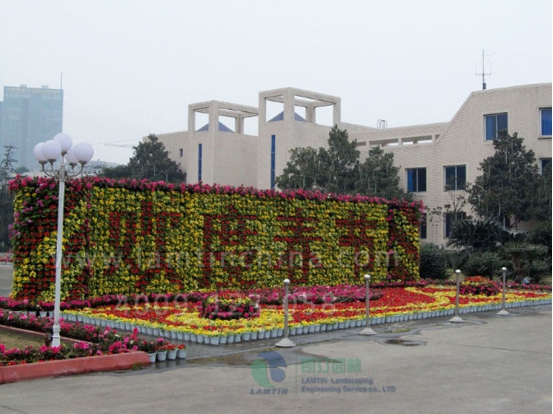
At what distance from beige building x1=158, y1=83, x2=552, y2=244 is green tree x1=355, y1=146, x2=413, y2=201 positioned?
3.98 ft

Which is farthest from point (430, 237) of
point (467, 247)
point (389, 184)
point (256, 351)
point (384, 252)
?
point (256, 351)

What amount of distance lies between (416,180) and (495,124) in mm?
6284

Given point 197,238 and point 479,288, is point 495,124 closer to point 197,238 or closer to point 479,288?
point 479,288

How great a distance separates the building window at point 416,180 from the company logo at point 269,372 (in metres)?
33.5

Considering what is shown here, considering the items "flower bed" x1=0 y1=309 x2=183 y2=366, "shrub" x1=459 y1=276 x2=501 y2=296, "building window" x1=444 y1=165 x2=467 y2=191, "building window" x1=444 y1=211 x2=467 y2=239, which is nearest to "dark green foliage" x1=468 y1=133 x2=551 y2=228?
"building window" x1=444 y1=211 x2=467 y2=239

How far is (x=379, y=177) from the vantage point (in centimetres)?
4212

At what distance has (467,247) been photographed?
94.6ft

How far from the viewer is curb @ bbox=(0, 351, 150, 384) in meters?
8.47

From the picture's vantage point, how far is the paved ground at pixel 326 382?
7.35 meters

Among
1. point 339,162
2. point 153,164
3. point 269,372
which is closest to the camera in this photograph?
point 269,372

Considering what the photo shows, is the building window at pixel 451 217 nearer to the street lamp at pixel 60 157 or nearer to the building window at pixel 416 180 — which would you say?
the building window at pixel 416 180

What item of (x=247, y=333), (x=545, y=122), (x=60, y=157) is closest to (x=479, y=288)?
(x=247, y=333)

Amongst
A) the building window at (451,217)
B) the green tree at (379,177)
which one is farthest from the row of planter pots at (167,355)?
the green tree at (379,177)

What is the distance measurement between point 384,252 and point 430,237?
66.6 ft
